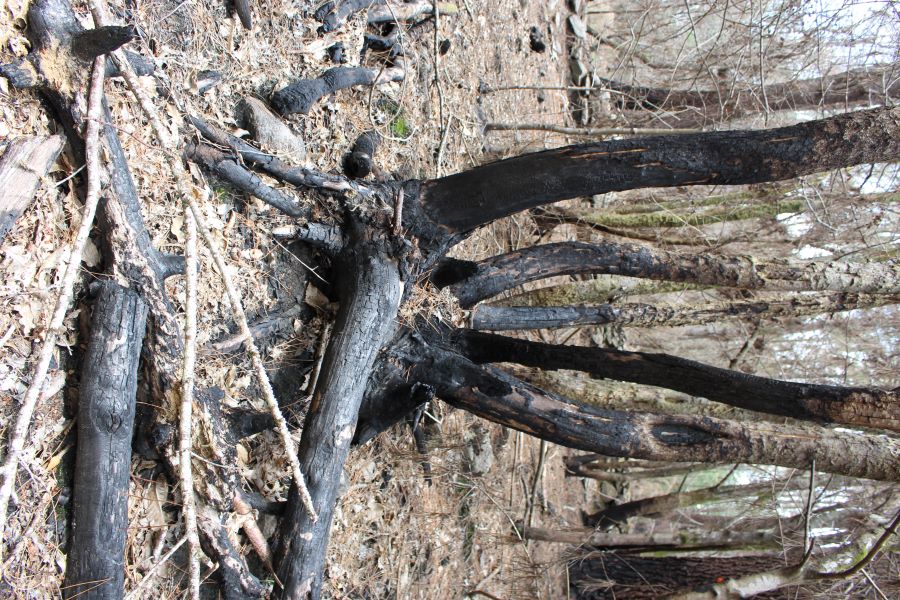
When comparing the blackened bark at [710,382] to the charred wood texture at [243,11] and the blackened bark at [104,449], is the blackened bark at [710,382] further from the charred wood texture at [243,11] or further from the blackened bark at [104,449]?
the charred wood texture at [243,11]

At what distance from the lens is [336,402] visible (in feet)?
9.70

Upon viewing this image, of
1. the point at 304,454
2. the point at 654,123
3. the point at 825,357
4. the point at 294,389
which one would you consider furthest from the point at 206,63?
the point at 825,357

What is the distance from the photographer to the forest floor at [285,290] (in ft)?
7.09

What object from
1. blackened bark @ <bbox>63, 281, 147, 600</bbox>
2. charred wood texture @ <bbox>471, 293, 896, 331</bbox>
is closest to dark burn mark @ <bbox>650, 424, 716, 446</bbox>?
charred wood texture @ <bbox>471, 293, 896, 331</bbox>

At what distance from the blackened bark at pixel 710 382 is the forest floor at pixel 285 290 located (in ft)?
3.59

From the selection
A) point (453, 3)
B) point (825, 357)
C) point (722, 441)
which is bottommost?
point (722, 441)

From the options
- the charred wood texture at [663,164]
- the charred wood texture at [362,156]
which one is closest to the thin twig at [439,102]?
the charred wood texture at [362,156]

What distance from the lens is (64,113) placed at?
7.32 feet

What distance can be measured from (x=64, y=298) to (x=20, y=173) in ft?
1.61

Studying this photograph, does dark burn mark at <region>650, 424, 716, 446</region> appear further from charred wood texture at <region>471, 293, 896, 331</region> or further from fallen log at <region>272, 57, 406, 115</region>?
fallen log at <region>272, 57, 406, 115</region>

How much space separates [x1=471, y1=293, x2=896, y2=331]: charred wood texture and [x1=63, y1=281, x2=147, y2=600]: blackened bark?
208 centimetres

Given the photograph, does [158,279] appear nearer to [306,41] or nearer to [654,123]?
[306,41]

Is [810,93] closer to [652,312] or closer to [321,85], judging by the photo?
[652,312]

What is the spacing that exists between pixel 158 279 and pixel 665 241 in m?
3.95
